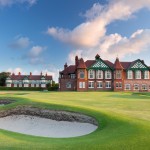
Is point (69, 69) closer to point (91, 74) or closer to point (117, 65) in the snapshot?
point (91, 74)

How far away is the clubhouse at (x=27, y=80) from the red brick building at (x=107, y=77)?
58970mm

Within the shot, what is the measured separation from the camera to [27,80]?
131625 millimetres

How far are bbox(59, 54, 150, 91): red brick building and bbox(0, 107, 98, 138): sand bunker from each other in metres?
51.8

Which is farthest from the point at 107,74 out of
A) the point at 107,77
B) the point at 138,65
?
the point at 138,65

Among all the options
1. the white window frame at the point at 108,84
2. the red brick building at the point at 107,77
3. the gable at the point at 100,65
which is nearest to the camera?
the red brick building at the point at 107,77

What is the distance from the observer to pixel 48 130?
1574 cm

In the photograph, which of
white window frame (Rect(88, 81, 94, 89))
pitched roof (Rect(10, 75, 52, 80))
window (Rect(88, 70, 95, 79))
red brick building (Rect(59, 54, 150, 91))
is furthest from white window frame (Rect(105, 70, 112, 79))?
pitched roof (Rect(10, 75, 52, 80))

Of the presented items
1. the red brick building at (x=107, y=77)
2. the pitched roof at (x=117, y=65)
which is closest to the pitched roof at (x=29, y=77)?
the red brick building at (x=107, y=77)

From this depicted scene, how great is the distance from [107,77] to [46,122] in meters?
56.9

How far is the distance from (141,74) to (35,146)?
68.7 meters

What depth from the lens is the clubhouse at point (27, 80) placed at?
129 meters

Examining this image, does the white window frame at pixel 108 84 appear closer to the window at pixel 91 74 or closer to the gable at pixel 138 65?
the window at pixel 91 74

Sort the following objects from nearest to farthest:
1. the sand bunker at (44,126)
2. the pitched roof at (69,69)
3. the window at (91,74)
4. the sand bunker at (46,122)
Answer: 1. the sand bunker at (44,126)
2. the sand bunker at (46,122)
3. the window at (91,74)
4. the pitched roof at (69,69)

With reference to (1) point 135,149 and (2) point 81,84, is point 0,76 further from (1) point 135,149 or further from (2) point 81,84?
(1) point 135,149
